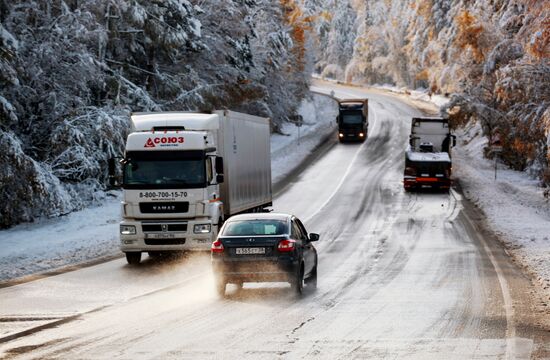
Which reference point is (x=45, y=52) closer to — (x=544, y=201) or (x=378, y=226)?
(x=378, y=226)

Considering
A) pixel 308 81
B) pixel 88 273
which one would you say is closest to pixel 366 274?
pixel 88 273

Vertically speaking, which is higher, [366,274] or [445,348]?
[445,348]

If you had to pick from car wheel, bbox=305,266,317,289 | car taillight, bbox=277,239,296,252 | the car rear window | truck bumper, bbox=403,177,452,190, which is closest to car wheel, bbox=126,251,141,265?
car wheel, bbox=305,266,317,289

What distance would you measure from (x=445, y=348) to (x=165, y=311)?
531cm

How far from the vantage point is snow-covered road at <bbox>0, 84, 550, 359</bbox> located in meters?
12.0

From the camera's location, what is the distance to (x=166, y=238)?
23000mm

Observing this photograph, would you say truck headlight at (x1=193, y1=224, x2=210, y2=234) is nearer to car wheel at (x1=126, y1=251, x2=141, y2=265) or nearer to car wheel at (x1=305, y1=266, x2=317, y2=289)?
car wheel at (x1=126, y1=251, x2=141, y2=265)

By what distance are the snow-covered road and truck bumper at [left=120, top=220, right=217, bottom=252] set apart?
501 millimetres

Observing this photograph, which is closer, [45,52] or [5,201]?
[5,201]

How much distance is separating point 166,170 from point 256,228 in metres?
6.04

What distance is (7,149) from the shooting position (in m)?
29.4

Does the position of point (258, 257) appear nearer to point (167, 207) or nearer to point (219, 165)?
point (167, 207)

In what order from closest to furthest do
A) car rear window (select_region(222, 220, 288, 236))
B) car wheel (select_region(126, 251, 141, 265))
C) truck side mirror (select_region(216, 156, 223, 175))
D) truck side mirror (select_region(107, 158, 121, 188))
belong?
car rear window (select_region(222, 220, 288, 236)) → truck side mirror (select_region(107, 158, 121, 188)) → truck side mirror (select_region(216, 156, 223, 175)) → car wheel (select_region(126, 251, 141, 265))

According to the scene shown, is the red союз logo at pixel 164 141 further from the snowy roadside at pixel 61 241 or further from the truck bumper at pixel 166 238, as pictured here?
the snowy roadside at pixel 61 241
